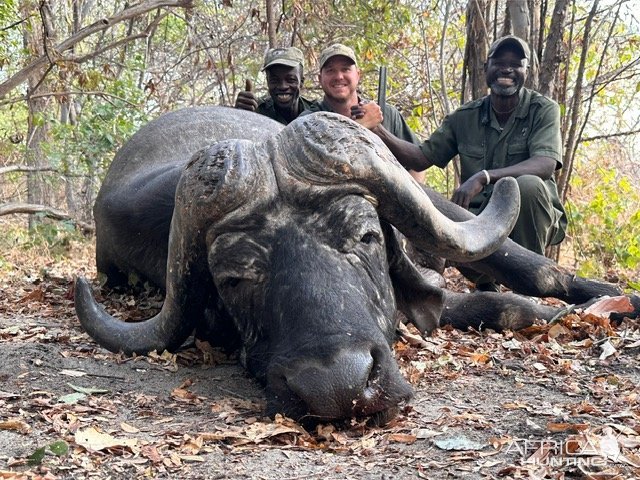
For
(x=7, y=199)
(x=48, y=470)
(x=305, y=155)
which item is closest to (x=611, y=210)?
(x=305, y=155)

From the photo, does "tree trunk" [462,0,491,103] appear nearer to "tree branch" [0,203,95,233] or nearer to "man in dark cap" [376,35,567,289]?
"man in dark cap" [376,35,567,289]

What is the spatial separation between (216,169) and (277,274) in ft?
1.63

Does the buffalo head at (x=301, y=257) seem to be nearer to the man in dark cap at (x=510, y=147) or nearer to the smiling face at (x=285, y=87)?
the man in dark cap at (x=510, y=147)

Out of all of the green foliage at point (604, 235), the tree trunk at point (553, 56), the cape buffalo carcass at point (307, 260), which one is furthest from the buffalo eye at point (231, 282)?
the tree trunk at point (553, 56)

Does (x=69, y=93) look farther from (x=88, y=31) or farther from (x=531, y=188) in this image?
(x=531, y=188)

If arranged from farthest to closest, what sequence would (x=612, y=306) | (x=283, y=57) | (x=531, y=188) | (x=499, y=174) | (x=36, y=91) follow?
(x=36, y=91) → (x=283, y=57) → (x=499, y=174) → (x=531, y=188) → (x=612, y=306)

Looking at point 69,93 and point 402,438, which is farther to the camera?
point 69,93

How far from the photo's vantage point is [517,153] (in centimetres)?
596

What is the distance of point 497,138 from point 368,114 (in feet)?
3.12

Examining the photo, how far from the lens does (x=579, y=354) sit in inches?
151

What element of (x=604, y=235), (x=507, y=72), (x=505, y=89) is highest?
(x=507, y=72)

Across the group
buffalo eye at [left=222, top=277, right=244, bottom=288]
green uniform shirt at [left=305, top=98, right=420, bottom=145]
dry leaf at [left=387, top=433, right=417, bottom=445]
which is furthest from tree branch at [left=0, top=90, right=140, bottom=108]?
dry leaf at [left=387, top=433, right=417, bottom=445]

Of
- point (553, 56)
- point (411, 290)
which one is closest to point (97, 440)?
point (411, 290)

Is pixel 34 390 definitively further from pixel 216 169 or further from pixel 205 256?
pixel 216 169
